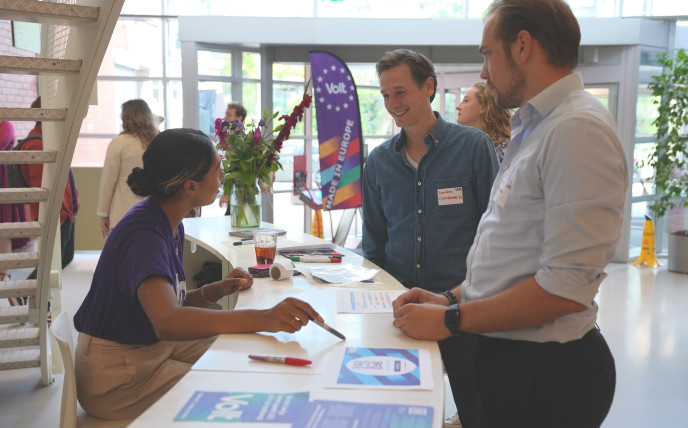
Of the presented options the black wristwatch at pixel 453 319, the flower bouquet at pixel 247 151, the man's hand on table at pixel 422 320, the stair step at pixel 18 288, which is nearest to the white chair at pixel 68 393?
the man's hand on table at pixel 422 320

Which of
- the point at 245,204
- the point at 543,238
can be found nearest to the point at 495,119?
the point at 245,204

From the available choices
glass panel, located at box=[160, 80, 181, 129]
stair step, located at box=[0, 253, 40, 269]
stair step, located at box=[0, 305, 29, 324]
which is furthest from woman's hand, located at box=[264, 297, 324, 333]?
glass panel, located at box=[160, 80, 181, 129]

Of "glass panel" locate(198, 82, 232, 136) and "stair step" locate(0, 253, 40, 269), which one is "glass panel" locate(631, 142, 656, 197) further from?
"stair step" locate(0, 253, 40, 269)

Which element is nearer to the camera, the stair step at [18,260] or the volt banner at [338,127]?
the stair step at [18,260]

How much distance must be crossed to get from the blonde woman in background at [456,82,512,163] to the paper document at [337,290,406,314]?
1797mm

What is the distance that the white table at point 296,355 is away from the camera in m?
1.38

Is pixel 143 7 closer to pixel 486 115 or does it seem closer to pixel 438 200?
pixel 486 115

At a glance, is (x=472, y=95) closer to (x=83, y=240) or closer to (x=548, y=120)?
(x=548, y=120)

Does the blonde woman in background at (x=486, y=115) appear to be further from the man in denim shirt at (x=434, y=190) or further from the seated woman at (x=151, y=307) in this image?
the seated woman at (x=151, y=307)

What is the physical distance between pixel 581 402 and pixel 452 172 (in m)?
1.17

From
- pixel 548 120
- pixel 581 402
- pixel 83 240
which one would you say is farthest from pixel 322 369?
pixel 83 240

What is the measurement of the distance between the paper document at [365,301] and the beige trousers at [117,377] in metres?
0.57

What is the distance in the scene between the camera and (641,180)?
8508 mm

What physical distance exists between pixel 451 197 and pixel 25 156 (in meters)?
2.15
